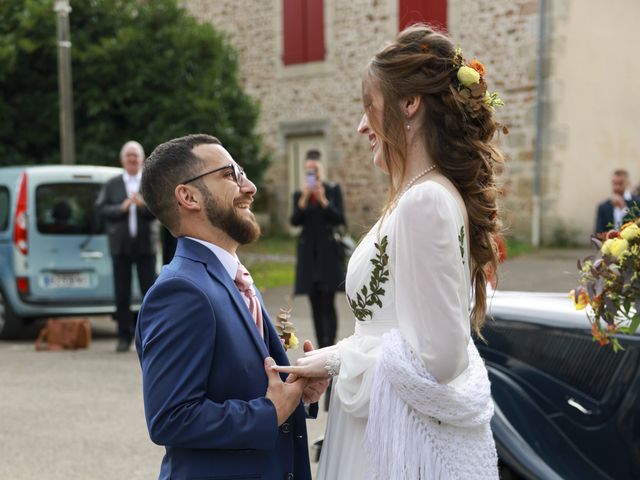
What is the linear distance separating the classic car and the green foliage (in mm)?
11185

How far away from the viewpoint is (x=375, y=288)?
2277 mm

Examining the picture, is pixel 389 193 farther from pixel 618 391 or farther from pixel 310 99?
pixel 310 99

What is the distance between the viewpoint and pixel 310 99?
19.4 meters

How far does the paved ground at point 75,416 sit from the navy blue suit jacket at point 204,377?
4.90ft

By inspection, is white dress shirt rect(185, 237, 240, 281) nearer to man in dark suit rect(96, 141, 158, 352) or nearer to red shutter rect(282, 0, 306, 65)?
man in dark suit rect(96, 141, 158, 352)

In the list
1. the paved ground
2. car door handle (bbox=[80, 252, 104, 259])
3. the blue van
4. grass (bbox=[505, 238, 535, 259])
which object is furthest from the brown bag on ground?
grass (bbox=[505, 238, 535, 259])

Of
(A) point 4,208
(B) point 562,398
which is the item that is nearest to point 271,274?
(A) point 4,208

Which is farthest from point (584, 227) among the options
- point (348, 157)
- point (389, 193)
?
point (389, 193)

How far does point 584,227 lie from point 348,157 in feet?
18.1

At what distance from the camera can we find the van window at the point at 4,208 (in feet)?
30.1

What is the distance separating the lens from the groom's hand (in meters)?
2.22

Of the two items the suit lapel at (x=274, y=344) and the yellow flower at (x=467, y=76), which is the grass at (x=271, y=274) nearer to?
the suit lapel at (x=274, y=344)

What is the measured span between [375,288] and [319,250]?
5643mm

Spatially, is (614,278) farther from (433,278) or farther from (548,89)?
(548,89)
